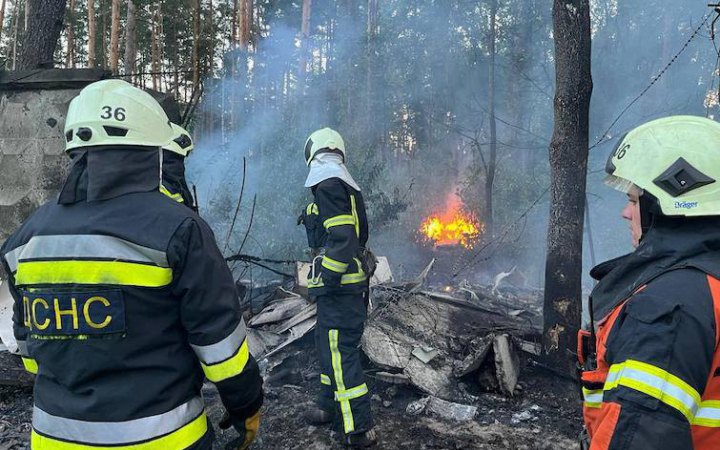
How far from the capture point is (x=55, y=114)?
566cm

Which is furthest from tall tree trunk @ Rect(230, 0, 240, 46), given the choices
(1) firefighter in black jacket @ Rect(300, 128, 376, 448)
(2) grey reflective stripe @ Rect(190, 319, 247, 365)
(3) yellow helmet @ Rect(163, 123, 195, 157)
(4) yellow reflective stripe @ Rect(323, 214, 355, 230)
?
(2) grey reflective stripe @ Rect(190, 319, 247, 365)

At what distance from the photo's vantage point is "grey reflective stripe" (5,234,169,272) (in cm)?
180

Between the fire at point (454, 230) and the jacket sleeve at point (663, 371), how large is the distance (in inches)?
508

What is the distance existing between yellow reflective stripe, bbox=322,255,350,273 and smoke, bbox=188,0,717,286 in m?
8.85

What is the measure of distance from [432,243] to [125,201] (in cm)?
1280

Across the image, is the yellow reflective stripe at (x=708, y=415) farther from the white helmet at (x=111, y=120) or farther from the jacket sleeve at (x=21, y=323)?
the jacket sleeve at (x=21, y=323)

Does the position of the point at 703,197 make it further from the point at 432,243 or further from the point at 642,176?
the point at 432,243

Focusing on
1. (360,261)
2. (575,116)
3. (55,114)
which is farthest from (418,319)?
(55,114)

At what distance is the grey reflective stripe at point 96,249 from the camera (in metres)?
1.80

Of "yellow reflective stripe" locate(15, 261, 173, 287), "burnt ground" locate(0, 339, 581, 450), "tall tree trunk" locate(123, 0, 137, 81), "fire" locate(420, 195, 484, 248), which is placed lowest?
"fire" locate(420, 195, 484, 248)

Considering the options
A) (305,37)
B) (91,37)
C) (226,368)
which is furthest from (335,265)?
(91,37)

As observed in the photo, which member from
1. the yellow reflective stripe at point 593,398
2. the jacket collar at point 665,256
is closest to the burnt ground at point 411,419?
the yellow reflective stripe at point 593,398

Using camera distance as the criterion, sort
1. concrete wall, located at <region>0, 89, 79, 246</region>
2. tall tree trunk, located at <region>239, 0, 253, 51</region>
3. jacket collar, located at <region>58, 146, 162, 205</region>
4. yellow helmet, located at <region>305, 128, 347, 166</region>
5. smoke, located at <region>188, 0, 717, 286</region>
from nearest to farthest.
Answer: jacket collar, located at <region>58, 146, 162, 205</region> < yellow helmet, located at <region>305, 128, 347, 166</region> < concrete wall, located at <region>0, 89, 79, 246</region> < smoke, located at <region>188, 0, 717, 286</region> < tall tree trunk, located at <region>239, 0, 253, 51</region>

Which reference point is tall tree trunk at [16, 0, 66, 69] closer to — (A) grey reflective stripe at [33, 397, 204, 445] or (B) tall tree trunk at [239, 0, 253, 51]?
(A) grey reflective stripe at [33, 397, 204, 445]
